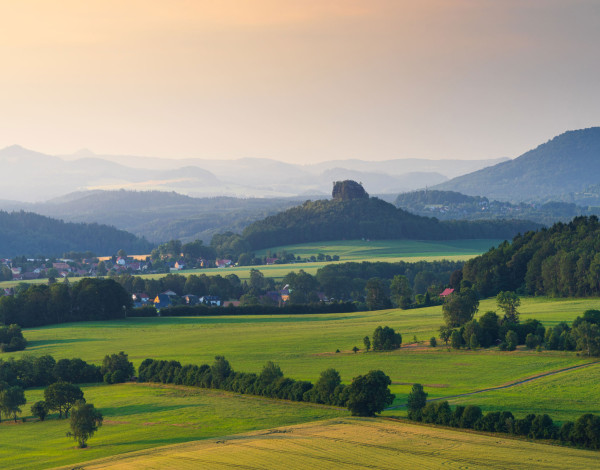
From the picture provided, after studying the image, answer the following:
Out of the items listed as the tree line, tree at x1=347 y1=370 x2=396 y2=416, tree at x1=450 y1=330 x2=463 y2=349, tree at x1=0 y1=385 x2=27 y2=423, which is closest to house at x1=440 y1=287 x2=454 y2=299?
the tree line

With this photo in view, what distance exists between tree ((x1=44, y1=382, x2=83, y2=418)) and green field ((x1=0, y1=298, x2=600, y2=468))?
1132 millimetres

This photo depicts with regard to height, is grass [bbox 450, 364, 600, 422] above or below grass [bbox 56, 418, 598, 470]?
above

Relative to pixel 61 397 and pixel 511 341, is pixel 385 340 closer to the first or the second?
pixel 511 341

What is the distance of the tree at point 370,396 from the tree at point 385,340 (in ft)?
73.2

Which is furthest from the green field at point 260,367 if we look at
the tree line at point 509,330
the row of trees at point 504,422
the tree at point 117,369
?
the row of trees at point 504,422

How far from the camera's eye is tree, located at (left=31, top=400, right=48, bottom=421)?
6303 cm

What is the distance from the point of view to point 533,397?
59094mm

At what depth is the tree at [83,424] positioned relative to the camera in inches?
2094

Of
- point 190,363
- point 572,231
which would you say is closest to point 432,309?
point 572,231

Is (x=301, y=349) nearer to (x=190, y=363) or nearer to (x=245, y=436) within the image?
(x=190, y=363)

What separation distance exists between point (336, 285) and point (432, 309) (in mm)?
32049

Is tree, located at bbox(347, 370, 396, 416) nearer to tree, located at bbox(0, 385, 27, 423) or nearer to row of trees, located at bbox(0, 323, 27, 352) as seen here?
tree, located at bbox(0, 385, 27, 423)

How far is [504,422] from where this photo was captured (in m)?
51.6

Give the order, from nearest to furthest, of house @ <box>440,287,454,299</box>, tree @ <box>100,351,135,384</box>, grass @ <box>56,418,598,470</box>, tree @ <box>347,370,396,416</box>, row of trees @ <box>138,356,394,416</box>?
grass @ <box>56,418,598,470</box>
tree @ <box>347,370,396,416</box>
row of trees @ <box>138,356,394,416</box>
tree @ <box>100,351,135,384</box>
house @ <box>440,287,454,299</box>
